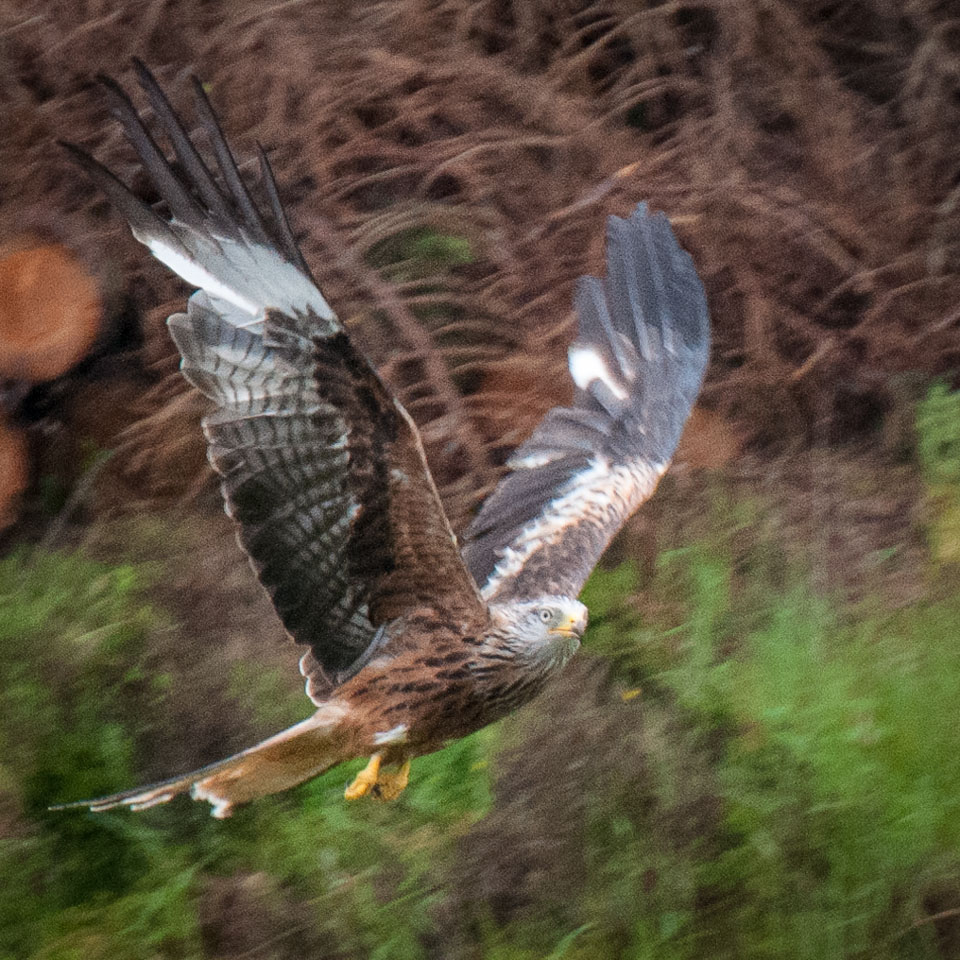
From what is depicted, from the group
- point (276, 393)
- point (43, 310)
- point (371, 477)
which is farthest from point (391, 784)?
point (43, 310)

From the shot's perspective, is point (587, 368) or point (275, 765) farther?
point (587, 368)

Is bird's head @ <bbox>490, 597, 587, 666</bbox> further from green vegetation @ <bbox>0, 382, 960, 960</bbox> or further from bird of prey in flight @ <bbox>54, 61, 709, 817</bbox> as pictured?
green vegetation @ <bbox>0, 382, 960, 960</bbox>

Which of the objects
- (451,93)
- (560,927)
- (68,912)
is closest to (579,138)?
(451,93)

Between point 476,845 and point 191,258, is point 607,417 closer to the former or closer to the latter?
point 476,845

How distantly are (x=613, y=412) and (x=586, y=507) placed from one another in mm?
448

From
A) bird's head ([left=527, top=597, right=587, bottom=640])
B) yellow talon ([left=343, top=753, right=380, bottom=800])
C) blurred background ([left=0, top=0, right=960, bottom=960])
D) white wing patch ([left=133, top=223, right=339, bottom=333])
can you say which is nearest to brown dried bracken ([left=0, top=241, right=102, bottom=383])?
blurred background ([left=0, top=0, right=960, bottom=960])

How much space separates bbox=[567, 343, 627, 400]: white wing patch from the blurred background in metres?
0.46

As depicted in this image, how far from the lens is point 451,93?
4.74 meters

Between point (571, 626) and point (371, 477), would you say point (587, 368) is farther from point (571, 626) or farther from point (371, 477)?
point (371, 477)

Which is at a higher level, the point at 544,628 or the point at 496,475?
the point at 544,628

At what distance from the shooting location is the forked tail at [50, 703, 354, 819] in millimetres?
A: 2991

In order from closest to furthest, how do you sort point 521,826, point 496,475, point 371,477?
1. point 371,477
2. point 521,826
3. point 496,475

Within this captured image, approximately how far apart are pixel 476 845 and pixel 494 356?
6.38 ft

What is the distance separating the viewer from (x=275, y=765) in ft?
10.1
